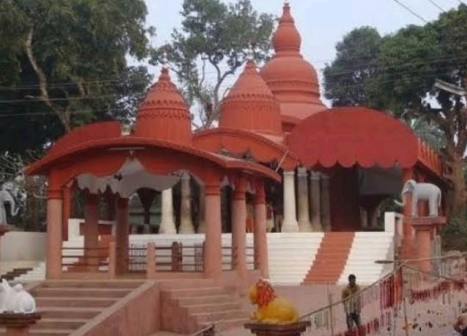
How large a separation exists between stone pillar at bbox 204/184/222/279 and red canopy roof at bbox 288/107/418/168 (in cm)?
934

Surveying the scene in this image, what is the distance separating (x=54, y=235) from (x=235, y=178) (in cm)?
350

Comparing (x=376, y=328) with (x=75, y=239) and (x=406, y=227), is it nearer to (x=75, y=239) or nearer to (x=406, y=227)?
(x=406, y=227)

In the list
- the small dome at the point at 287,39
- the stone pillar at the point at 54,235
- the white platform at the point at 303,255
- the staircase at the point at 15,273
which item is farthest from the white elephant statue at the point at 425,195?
the small dome at the point at 287,39

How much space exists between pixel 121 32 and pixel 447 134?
38.4 feet

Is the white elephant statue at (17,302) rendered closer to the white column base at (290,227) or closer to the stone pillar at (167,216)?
the white column base at (290,227)

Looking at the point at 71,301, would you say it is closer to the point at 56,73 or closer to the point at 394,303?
the point at 394,303

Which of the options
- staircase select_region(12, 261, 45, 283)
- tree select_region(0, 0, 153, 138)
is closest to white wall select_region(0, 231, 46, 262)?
staircase select_region(12, 261, 45, 283)

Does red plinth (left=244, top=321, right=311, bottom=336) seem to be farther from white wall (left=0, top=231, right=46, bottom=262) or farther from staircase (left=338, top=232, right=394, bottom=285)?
white wall (left=0, top=231, right=46, bottom=262)

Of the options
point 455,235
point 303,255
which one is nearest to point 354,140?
point 303,255

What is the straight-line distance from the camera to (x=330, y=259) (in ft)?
76.2

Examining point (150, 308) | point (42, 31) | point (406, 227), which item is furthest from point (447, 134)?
point (150, 308)

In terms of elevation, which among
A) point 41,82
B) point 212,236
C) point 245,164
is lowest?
point 212,236

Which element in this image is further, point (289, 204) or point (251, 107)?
point (251, 107)

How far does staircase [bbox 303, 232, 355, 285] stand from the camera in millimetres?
22047
